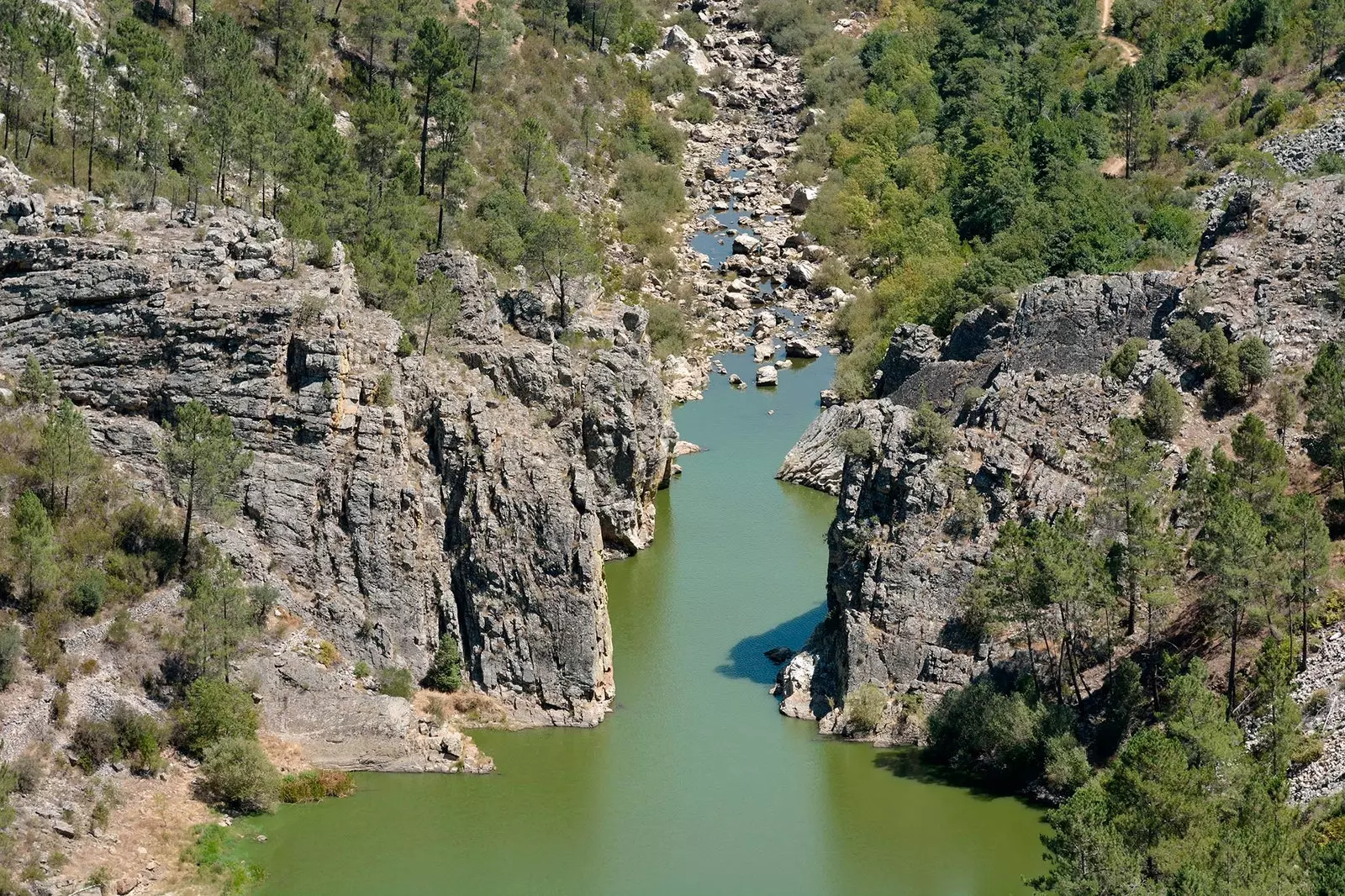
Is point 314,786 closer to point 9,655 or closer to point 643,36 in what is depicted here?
point 9,655

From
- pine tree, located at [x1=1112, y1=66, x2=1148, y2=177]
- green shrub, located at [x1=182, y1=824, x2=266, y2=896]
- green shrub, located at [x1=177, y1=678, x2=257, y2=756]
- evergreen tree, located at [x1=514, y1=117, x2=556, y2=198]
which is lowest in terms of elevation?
green shrub, located at [x1=182, y1=824, x2=266, y2=896]

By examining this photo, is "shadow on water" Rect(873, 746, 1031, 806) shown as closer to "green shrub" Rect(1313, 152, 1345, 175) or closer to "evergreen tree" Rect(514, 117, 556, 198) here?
"green shrub" Rect(1313, 152, 1345, 175)

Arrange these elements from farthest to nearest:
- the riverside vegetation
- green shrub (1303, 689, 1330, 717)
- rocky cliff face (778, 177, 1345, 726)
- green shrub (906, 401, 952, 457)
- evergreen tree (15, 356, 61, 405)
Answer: green shrub (906, 401, 952, 457), rocky cliff face (778, 177, 1345, 726), evergreen tree (15, 356, 61, 405), green shrub (1303, 689, 1330, 717), the riverside vegetation

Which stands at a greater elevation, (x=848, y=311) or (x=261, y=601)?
(x=848, y=311)

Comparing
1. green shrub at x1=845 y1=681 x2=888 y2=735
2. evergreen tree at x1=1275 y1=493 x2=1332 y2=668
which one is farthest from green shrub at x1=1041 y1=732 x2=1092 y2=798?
evergreen tree at x1=1275 y1=493 x2=1332 y2=668

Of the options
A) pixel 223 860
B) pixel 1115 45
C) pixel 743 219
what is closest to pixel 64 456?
pixel 223 860

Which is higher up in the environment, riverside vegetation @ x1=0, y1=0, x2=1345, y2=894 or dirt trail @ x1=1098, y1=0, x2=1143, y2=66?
dirt trail @ x1=1098, y1=0, x2=1143, y2=66
